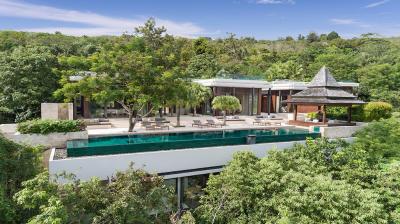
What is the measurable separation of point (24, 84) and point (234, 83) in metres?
20.9

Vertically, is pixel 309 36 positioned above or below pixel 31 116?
above

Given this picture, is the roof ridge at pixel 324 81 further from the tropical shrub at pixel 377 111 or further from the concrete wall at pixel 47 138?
the concrete wall at pixel 47 138

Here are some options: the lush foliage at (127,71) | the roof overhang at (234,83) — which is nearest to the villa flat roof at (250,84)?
the roof overhang at (234,83)

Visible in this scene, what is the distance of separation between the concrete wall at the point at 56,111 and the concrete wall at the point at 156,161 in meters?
9.18

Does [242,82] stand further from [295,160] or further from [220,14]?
[295,160]

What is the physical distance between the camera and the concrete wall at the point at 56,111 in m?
21.4

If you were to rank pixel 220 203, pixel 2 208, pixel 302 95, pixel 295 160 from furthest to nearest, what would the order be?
1. pixel 302 95
2. pixel 295 160
3. pixel 220 203
4. pixel 2 208

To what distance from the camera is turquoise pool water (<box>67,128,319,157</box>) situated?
1370cm

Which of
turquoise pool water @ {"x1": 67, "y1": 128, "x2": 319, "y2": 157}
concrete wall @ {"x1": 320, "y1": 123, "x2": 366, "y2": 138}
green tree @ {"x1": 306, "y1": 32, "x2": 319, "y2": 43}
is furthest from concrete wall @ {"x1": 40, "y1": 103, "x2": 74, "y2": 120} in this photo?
green tree @ {"x1": 306, "y1": 32, "x2": 319, "y2": 43}

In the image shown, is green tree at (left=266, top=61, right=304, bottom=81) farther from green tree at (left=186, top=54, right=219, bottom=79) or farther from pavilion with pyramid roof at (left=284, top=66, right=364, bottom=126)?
pavilion with pyramid roof at (left=284, top=66, right=364, bottom=126)

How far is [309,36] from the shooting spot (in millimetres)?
99000

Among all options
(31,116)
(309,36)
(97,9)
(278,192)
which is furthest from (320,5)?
(309,36)

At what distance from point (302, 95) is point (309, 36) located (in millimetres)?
83269

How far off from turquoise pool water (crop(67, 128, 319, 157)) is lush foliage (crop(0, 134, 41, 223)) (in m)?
2.25
